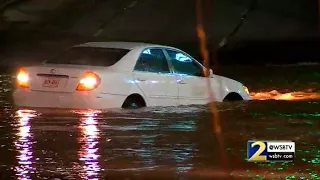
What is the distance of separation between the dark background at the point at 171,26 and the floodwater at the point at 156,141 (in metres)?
12.9

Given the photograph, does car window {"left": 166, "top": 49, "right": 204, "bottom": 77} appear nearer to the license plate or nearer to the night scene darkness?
the night scene darkness

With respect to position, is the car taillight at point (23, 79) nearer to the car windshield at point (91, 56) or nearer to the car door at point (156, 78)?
the car windshield at point (91, 56)

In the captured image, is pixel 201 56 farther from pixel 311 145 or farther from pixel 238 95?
pixel 311 145

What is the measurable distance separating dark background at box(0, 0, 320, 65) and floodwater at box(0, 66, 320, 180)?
12.9m

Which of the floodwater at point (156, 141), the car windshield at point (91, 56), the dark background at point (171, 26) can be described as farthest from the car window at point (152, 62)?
the dark background at point (171, 26)

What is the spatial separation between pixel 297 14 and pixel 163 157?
26.2 meters

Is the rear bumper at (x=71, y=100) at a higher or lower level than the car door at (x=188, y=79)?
lower

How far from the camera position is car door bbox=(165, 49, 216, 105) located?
1291 centimetres

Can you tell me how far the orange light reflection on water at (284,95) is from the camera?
15695 mm

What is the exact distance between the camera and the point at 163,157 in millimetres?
8508

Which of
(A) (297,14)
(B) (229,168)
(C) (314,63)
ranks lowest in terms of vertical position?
(B) (229,168)

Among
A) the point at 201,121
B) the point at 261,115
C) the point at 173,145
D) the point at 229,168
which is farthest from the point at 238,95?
the point at 229,168

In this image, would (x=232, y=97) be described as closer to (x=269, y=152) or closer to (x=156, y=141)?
(x=156, y=141)

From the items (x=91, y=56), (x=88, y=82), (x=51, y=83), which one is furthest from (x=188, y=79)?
(x=51, y=83)
